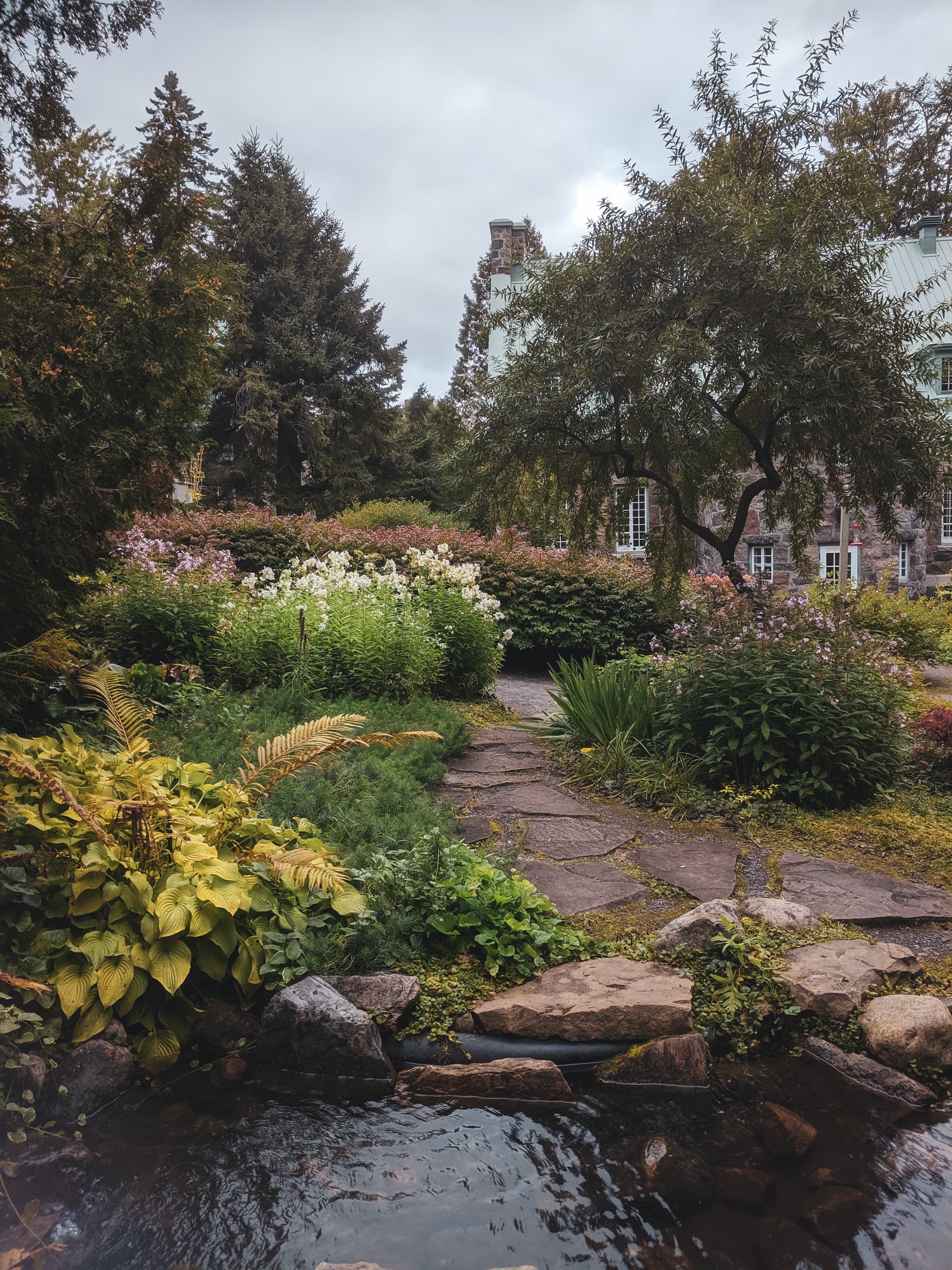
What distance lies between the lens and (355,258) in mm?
24016

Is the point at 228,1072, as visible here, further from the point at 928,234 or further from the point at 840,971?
the point at 928,234

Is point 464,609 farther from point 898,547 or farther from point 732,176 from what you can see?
point 898,547

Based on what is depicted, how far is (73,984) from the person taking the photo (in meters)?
2.30

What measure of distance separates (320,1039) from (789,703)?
Answer: 351 centimetres

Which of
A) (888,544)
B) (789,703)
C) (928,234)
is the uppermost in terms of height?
(928,234)

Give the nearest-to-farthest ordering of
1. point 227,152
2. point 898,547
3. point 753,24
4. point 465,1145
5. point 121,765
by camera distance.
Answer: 1. point 465,1145
2. point 121,765
3. point 753,24
4. point 898,547
5. point 227,152

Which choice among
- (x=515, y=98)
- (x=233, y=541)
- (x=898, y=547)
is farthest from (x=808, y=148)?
(x=898, y=547)

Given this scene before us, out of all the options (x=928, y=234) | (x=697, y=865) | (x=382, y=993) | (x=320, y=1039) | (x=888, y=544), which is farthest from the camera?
(x=928, y=234)

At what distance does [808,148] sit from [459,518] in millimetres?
4226

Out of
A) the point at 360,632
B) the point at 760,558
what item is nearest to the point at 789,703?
the point at 360,632

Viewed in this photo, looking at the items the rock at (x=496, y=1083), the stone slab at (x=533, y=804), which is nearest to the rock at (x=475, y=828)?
the stone slab at (x=533, y=804)

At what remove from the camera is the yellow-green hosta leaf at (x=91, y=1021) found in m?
2.29

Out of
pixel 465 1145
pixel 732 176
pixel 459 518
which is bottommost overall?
pixel 465 1145

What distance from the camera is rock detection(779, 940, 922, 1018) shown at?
2.62 meters
